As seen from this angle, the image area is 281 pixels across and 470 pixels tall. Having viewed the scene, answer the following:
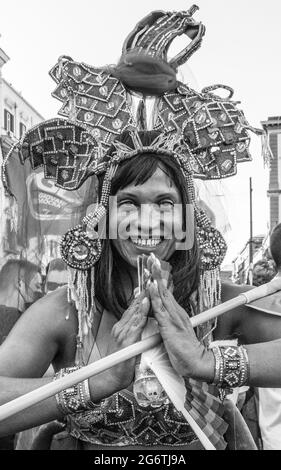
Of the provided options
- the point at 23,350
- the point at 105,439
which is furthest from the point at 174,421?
the point at 23,350

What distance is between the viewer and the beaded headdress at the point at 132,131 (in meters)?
1.96

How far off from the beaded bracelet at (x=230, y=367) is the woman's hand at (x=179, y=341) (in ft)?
0.06

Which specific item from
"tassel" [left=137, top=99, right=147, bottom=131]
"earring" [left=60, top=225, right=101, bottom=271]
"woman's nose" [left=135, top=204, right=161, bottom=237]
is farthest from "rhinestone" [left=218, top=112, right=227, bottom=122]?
"earring" [left=60, top=225, right=101, bottom=271]

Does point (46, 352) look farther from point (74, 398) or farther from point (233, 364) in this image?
point (233, 364)

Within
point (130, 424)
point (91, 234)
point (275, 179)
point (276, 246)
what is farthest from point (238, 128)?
point (275, 179)

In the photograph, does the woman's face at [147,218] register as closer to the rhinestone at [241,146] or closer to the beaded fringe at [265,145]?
the rhinestone at [241,146]

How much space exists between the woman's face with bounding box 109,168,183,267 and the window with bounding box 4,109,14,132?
24.2 m

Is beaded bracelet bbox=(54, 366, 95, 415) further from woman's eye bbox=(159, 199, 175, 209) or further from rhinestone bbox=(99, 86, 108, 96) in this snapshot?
rhinestone bbox=(99, 86, 108, 96)

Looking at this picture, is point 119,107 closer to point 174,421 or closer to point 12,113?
point 174,421

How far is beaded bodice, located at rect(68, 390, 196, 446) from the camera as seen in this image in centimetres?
183

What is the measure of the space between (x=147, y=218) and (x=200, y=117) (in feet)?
1.75

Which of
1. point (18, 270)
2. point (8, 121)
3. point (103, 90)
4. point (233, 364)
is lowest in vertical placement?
point (233, 364)

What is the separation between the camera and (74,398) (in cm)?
163

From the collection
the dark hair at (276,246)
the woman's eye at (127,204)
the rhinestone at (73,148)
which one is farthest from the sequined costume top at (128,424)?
the dark hair at (276,246)
